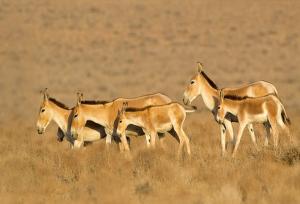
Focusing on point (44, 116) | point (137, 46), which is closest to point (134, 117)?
point (44, 116)

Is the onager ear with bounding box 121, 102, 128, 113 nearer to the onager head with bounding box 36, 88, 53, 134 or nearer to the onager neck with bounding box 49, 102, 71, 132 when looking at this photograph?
the onager neck with bounding box 49, 102, 71, 132

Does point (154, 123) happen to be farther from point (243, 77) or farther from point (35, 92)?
point (243, 77)

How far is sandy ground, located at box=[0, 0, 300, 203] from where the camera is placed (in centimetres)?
1335

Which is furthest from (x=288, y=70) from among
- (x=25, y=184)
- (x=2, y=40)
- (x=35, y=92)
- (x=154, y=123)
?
(x=25, y=184)

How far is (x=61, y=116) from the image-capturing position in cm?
1814

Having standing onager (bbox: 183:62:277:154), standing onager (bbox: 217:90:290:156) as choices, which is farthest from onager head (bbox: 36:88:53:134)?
standing onager (bbox: 217:90:290:156)

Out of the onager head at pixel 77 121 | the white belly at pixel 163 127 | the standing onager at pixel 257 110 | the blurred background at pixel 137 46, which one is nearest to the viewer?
the standing onager at pixel 257 110

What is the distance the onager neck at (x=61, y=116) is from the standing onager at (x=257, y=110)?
11.4 feet

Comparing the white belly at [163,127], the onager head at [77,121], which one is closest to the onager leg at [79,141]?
the onager head at [77,121]

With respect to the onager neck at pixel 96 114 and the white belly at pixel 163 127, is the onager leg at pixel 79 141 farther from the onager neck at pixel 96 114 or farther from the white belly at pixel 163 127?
the white belly at pixel 163 127

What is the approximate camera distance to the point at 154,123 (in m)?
16.9

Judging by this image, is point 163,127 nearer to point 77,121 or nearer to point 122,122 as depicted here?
→ point 122,122

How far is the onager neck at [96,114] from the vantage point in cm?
1755

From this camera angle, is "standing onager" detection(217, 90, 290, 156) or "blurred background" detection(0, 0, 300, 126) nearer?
"standing onager" detection(217, 90, 290, 156)
